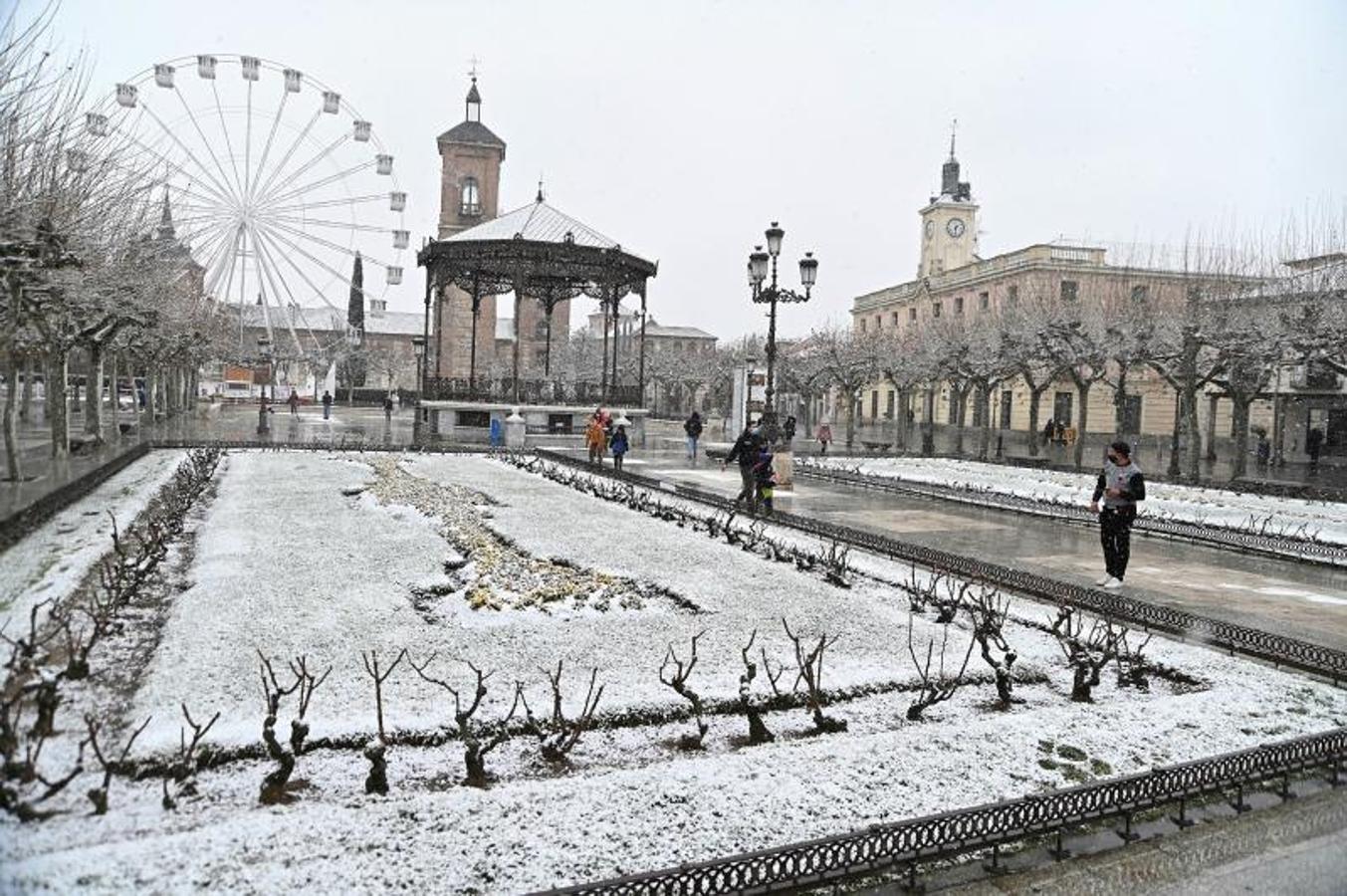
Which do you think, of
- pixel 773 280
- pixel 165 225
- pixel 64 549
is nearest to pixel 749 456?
pixel 773 280

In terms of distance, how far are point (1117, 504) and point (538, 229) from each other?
27501 millimetres

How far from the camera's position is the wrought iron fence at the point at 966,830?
3.79 meters

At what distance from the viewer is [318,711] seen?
5.70 meters

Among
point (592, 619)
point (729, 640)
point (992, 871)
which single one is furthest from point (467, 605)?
point (992, 871)

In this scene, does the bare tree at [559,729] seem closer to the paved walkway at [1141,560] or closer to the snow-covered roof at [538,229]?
the paved walkway at [1141,560]

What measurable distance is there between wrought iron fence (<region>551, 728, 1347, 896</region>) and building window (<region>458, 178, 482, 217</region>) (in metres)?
61.6

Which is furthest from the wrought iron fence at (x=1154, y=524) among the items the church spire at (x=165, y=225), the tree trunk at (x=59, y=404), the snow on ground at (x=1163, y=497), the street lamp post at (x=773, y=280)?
the church spire at (x=165, y=225)

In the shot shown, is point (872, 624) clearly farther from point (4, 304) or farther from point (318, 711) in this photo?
point (4, 304)

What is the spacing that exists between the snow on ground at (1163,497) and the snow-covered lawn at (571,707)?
916cm

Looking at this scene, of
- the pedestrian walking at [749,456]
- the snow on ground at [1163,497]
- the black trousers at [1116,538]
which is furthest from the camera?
the snow on ground at [1163,497]

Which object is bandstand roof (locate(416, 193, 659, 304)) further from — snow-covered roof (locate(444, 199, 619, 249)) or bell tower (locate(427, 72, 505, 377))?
bell tower (locate(427, 72, 505, 377))

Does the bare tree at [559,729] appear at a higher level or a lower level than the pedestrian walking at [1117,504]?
lower

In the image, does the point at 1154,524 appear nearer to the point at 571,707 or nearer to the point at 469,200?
the point at 571,707

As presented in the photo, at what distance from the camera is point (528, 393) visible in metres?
36.1
